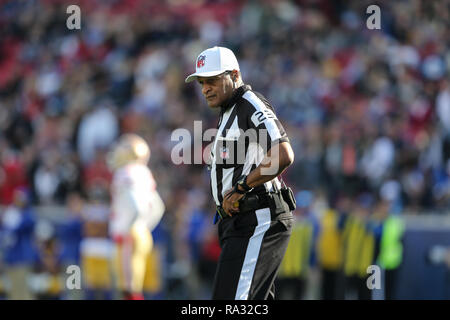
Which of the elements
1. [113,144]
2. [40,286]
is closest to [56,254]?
[40,286]

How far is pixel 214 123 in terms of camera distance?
14.5m

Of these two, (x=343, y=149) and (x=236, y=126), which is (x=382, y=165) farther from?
(x=236, y=126)

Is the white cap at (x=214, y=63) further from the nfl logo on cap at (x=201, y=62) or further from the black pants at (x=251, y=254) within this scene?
the black pants at (x=251, y=254)

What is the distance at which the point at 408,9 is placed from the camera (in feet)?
51.3

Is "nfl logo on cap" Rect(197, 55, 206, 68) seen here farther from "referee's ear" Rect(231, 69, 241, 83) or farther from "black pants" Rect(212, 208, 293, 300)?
"black pants" Rect(212, 208, 293, 300)

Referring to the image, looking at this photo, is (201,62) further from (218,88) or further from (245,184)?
(245,184)

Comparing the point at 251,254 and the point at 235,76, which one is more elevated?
the point at 235,76

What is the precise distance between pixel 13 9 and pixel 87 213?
8.66m

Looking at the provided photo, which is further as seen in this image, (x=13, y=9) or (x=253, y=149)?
(x=13, y=9)

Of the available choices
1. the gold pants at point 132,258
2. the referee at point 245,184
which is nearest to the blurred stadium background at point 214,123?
the gold pants at point 132,258

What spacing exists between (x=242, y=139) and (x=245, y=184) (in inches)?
13.2

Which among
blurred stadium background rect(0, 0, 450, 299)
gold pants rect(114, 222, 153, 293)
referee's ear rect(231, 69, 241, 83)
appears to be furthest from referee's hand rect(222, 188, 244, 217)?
blurred stadium background rect(0, 0, 450, 299)

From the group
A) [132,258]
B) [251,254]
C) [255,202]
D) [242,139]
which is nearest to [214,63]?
[242,139]

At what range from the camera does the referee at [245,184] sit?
213 inches
